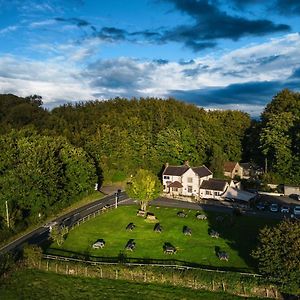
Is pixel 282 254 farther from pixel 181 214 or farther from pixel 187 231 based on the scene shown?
pixel 181 214

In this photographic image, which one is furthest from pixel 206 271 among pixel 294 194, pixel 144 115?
pixel 144 115

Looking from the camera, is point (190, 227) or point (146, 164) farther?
point (146, 164)

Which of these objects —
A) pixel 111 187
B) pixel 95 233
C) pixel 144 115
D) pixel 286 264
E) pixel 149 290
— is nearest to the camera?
pixel 286 264

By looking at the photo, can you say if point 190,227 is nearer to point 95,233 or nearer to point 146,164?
point 95,233

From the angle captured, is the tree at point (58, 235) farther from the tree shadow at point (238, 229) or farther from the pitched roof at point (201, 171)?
the pitched roof at point (201, 171)

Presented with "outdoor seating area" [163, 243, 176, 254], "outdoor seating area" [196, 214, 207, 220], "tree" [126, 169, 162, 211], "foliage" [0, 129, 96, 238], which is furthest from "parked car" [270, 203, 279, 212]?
"foliage" [0, 129, 96, 238]

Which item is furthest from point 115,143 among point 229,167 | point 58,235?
point 58,235
